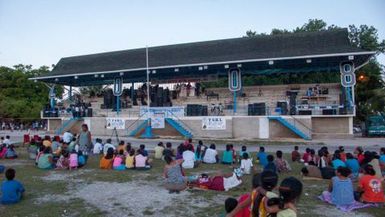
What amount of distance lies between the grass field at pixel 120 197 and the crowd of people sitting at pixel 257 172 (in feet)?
1.04

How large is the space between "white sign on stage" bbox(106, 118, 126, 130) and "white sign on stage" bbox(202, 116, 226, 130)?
6593 mm

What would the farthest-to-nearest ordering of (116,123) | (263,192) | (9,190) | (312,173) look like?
(116,123) < (312,173) < (9,190) < (263,192)

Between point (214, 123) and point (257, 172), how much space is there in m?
17.2

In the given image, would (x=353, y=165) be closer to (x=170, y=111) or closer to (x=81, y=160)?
(x=81, y=160)

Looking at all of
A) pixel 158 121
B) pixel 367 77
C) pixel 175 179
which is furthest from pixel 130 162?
pixel 367 77

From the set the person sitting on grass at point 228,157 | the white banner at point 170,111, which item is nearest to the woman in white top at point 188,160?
the person sitting on grass at point 228,157

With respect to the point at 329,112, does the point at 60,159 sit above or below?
below

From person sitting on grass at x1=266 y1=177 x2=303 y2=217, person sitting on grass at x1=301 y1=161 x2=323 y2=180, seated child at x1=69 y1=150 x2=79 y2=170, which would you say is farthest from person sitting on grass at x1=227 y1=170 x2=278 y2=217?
seated child at x1=69 y1=150 x2=79 y2=170

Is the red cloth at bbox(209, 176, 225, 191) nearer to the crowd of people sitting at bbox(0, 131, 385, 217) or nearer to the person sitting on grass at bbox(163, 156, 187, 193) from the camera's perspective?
the crowd of people sitting at bbox(0, 131, 385, 217)

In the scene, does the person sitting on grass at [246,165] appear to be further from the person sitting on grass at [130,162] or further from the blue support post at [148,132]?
the blue support post at [148,132]

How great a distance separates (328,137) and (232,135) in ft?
21.0

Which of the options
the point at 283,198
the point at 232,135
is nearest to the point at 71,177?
the point at 283,198

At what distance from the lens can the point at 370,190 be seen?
7.51 m

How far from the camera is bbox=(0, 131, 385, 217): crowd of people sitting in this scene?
4367 millimetres
